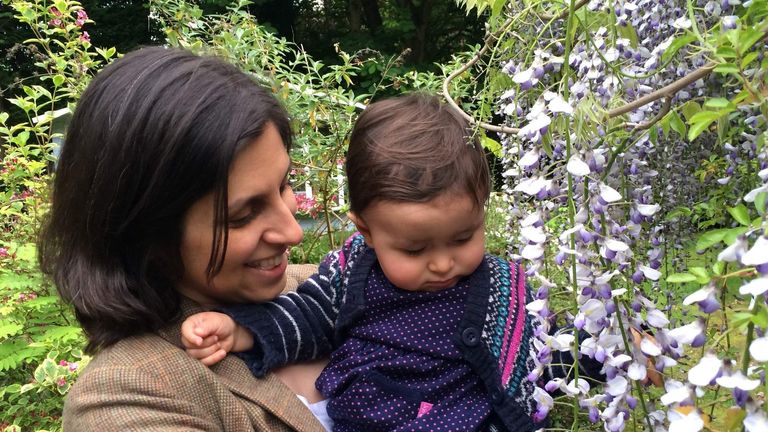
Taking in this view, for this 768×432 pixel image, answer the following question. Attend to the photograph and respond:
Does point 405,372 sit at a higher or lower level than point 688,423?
lower

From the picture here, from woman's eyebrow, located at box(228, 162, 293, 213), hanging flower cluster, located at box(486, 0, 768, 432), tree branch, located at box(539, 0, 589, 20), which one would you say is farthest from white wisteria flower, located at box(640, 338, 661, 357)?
woman's eyebrow, located at box(228, 162, 293, 213)

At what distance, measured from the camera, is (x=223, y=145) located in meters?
1.23

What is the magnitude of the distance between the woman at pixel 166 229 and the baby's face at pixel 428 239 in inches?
8.9

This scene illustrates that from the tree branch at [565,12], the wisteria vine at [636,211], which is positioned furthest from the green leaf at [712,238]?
the tree branch at [565,12]

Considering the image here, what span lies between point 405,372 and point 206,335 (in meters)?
0.47

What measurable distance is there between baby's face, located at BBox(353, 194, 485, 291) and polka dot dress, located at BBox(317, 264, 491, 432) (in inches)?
2.3

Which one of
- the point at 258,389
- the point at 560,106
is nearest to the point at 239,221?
the point at 258,389

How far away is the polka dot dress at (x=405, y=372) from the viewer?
1476 mm

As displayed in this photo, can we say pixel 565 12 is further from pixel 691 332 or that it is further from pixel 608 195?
pixel 691 332

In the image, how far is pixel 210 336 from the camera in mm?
1379

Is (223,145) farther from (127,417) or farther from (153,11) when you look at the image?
(153,11)

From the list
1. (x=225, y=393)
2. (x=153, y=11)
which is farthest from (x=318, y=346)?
(x=153, y=11)

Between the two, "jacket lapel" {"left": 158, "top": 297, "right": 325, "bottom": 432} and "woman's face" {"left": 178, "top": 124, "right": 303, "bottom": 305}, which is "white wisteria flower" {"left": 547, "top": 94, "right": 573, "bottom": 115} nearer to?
"woman's face" {"left": 178, "top": 124, "right": 303, "bottom": 305}

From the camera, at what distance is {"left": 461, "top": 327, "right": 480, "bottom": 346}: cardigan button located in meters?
1.46
